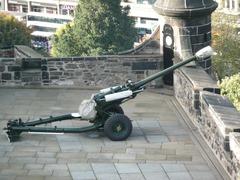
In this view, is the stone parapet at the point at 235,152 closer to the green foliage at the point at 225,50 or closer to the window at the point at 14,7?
the green foliage at the point at 225,50

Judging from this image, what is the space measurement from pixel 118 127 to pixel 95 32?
34.5m

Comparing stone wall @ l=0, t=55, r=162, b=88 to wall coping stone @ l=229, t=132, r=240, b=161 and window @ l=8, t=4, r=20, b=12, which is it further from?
window @ l=8, t=4, r=20, b=12

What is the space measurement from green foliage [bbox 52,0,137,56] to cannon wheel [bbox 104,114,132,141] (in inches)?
1298

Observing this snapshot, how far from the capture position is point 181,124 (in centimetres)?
1295

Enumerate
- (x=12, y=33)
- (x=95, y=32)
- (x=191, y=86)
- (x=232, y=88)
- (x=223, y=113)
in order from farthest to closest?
(x=95, y=32)
(x=12, y=33)
(x=232, y=88)
(x=191, y=86)
(x=223, y=113)

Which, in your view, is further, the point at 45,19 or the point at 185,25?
Result: the point at 45,19

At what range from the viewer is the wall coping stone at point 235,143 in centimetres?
966

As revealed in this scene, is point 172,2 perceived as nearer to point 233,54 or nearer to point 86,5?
point 233,54

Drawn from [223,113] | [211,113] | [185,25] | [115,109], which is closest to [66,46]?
[185,25]

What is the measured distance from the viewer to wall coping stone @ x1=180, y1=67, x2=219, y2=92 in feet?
41.4

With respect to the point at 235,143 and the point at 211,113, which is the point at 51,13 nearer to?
the point at 211,113

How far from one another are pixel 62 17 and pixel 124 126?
94.2 m

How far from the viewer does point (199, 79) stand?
13.2 m

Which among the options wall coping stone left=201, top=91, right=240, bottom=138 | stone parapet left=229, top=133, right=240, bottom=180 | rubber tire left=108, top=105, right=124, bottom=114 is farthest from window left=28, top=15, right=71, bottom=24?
stone parapet left=229, top=133, right=240, bottom=180
